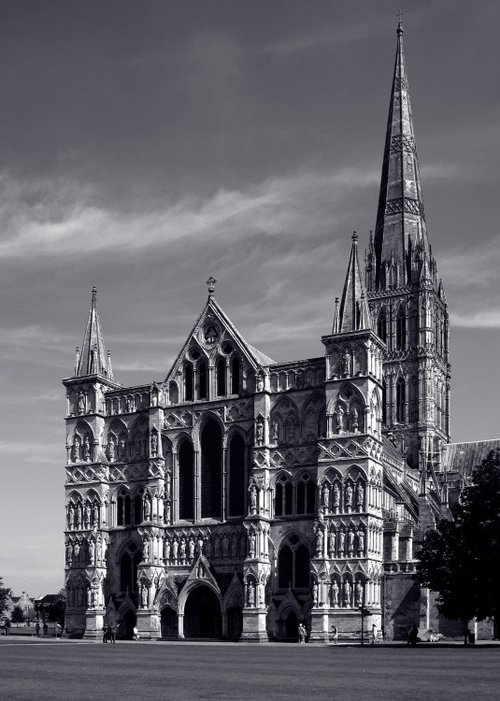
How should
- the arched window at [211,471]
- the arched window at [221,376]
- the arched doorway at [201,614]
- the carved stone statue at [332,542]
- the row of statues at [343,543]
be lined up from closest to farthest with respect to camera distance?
the row of statues at [343,543] < the carved stone statue at [332,542] < the arched doorway at [201,614] < the arched window at [211,471] < the arched window at [221,376]

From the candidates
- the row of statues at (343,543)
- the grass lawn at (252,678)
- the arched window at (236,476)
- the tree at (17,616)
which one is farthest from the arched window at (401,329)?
the tree at (17,616)

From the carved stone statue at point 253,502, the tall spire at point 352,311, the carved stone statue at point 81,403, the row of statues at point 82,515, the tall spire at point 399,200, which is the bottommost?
the row of statues at point 82,515

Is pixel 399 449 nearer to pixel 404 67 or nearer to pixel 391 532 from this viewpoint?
pixel 391 532

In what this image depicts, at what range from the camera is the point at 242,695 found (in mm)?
21812

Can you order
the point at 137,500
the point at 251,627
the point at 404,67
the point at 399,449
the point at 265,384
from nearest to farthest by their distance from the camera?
the point at 251,627 → the point at 265,384 → the point at 137,500 → the point at 399,449 → the point at 404,67

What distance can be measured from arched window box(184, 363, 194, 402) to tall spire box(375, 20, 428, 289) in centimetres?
3574

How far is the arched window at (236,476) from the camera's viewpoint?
72.8 metres

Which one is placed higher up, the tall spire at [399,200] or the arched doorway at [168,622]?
the tall spire at [399,200]

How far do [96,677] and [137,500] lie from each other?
50.1 meters

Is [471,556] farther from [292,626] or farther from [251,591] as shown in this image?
[251,591]

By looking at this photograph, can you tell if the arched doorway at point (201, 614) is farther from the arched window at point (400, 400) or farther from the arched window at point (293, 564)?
the arched window at point (400, 400)

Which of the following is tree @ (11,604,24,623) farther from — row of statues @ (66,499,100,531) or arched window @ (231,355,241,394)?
arched window @ (231,355,241,394)

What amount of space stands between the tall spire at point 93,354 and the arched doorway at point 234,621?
21853mm

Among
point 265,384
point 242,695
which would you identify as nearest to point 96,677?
point 242,695
